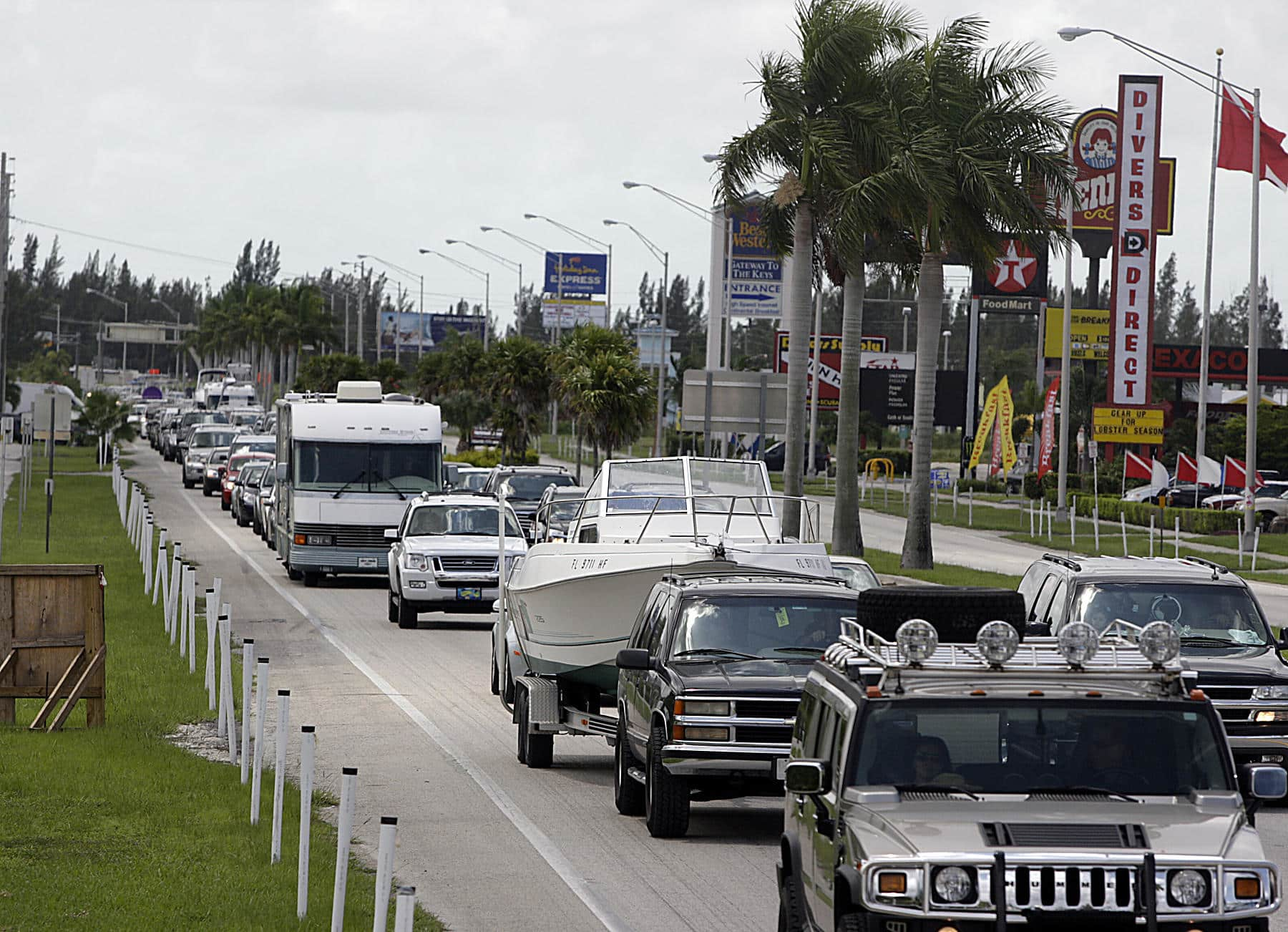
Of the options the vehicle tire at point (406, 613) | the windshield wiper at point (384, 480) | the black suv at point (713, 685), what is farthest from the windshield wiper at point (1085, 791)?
the windshield wiper at point (384, 480)

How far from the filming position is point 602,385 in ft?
171

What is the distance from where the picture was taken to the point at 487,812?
13.0 meters

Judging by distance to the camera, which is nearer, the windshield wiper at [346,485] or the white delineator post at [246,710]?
the white delineator post at [246,710]

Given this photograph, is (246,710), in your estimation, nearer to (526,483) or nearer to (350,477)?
(350,477)

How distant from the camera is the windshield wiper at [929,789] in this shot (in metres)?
7.32

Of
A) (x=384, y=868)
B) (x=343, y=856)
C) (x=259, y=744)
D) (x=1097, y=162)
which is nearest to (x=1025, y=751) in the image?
(x=384, y=868)

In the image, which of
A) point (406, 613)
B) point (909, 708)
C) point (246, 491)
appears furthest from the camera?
point (246, 491)

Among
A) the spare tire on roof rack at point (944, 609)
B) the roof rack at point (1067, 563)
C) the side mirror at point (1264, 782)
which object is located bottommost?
the side mirror at point (1264, 782)

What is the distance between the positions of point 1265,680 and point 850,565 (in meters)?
7.07

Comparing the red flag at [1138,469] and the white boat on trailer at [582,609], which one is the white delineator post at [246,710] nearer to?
the white boat on trailer at [582,609]

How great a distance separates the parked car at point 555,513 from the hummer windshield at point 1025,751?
10534 millimetres

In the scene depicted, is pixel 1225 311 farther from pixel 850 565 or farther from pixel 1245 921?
pixel 1245 921

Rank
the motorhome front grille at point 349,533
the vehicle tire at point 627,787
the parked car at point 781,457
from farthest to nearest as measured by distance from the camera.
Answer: the parked car at point 781,457, the motorhome front grille at point 349,533, the vehicle tire at point 627,787

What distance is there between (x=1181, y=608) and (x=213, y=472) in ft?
160
